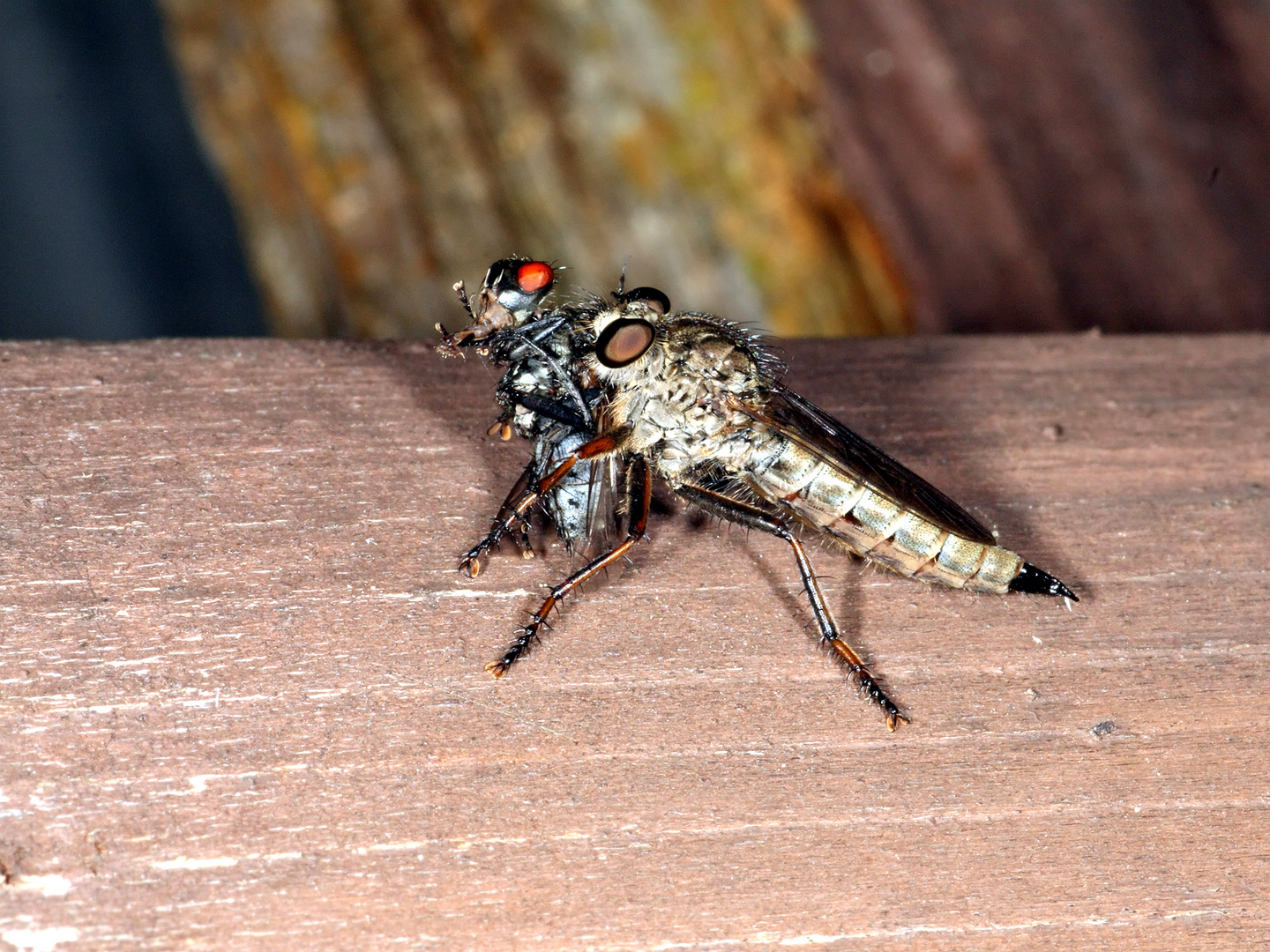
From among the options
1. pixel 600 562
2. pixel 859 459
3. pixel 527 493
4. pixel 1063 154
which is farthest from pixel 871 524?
pixel 1063 154

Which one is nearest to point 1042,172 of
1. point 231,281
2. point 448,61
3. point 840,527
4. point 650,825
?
point 840,527

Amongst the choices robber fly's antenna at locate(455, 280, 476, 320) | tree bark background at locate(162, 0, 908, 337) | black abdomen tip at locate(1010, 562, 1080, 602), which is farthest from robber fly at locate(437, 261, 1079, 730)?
tree bark background at locate(162, 0, 908, 337)

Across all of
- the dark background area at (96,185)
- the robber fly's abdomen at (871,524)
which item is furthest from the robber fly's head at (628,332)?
the dark background area at (96,185)

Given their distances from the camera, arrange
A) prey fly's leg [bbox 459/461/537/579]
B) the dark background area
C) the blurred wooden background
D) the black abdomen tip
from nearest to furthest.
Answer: prey fly's leg [bbox 459/461/537/579]
the black abdomen tip
the blurred wooden background
the dark background area

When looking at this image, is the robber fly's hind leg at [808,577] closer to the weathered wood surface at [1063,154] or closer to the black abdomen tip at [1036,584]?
the black abdomen tip at [1036,584]

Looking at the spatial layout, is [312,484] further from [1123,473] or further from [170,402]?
[1123,473]

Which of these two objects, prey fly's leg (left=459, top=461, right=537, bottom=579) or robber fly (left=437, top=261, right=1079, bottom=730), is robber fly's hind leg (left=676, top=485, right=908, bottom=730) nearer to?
robber fly (left=437, top=261, right=1079, bottom=730)
